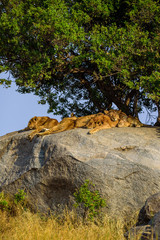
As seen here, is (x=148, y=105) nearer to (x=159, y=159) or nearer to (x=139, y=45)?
(x=139, y=45)

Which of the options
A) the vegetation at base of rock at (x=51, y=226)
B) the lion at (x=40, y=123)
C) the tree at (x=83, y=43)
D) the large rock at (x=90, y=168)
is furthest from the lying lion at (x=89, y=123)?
the vegetation at base of rock at (x=51, y=226)

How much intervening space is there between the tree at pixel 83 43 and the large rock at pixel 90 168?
3.59 m

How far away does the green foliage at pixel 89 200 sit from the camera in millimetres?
10320

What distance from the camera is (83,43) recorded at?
1678 cm

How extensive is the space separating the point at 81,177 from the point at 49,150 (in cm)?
158

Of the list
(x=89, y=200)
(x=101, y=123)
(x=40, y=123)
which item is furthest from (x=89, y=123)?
(x=89, y=200)

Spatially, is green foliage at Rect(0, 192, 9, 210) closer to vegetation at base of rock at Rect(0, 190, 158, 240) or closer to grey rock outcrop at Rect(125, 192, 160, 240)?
vegetation at base of rock at Rect(0, 190, 158, 240)

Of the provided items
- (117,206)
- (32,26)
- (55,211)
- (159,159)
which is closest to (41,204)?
(55,211)

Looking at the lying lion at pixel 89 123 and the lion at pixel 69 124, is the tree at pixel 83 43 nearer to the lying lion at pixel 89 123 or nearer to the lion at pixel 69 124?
the lying lion at pixel 89 123

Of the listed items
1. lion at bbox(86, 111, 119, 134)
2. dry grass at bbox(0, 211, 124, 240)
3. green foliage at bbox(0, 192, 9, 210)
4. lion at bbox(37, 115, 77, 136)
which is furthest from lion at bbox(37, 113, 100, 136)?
dry grass at bbox(0, 211, 124, 240)

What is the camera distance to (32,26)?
1630cm

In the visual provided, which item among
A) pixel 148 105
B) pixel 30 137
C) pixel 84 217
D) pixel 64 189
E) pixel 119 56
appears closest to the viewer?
pixel 84 217

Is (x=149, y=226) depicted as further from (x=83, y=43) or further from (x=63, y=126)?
(x=83, y=43)

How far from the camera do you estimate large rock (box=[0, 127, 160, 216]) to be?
1090 cm
